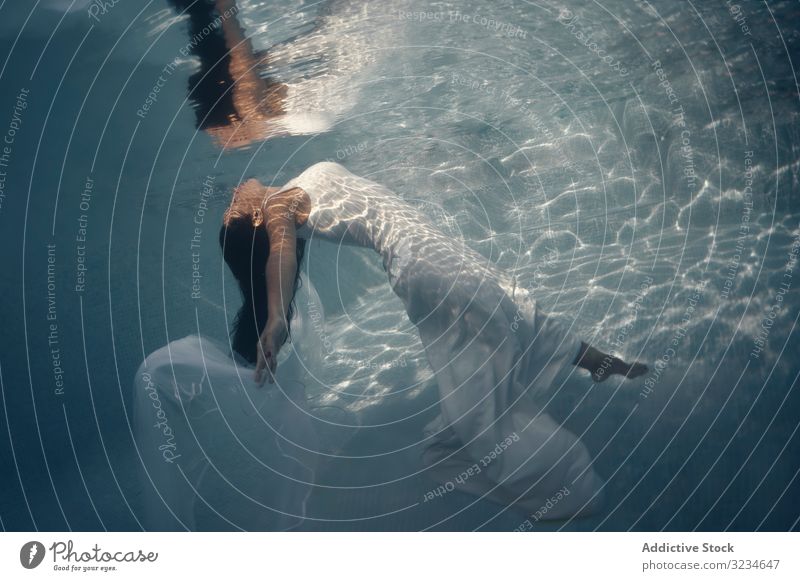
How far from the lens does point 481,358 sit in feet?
11.7

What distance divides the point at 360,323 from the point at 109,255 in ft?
19.7

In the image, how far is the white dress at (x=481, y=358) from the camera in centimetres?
350

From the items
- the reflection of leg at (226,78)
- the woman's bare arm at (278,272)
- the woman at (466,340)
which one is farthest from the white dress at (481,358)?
the reflection of leg at (226,78)

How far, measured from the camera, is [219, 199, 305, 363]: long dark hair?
4.03 m

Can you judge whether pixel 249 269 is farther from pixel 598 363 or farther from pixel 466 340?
pixel 598 363

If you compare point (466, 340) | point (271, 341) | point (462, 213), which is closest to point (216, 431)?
point (271, 341)

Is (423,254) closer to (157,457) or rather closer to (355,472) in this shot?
(355,472)

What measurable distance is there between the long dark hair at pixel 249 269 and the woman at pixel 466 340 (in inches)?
2.4

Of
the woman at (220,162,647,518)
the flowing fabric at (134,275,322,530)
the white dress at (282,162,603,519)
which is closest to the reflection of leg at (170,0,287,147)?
the woman at (220,162,647,518)

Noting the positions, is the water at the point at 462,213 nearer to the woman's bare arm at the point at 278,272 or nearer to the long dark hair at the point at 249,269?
the long dark hair at the point at 249,269

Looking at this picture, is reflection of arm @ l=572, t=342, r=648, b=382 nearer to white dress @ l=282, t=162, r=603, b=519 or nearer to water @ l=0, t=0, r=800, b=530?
white dress @ l=282, t=162, r=603, b=519

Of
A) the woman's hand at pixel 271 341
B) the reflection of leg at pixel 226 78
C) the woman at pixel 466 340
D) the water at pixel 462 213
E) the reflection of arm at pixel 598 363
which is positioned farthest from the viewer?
the reflection of leg at pixel 226 78

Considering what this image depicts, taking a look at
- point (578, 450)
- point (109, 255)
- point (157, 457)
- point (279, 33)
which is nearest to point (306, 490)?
point (157, 457)

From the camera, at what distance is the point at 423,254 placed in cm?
367
